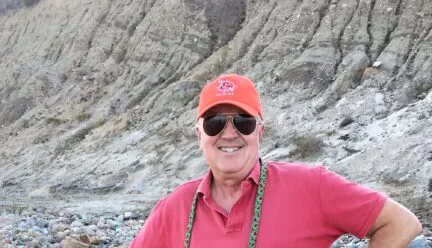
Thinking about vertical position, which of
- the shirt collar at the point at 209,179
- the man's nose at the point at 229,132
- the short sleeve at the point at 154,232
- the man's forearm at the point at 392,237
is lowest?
the man's forearm at the point at 392,237

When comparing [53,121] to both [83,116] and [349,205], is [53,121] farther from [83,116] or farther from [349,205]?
[349,205]

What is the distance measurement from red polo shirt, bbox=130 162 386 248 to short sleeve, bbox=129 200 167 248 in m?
0.07

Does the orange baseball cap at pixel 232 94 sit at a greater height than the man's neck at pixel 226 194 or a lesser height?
greater

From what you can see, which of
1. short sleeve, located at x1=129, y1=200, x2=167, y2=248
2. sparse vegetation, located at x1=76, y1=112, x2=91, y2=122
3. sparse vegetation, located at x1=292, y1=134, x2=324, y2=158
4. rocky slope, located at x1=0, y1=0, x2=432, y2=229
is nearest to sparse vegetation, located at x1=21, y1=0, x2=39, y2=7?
rocky slope, located at x1=0, y1=0, x2=432, y2=229

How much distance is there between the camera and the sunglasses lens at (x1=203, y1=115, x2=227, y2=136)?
2994 millimetres

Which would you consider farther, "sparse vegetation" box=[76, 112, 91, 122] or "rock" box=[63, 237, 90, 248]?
"sparse vegetation" box=[76, 112, 91, 122]

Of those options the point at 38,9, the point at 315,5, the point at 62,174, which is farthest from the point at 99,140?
the point at 38,9

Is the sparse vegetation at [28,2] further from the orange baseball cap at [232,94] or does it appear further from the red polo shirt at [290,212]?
the red polo shirt at [290,212]

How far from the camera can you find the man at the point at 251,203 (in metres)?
2.74

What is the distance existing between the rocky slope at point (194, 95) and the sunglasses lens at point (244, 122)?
6026 mm

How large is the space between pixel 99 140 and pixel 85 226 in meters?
8.23

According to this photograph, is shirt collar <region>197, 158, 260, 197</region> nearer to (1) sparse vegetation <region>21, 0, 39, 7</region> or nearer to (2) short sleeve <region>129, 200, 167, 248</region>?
(2) short sleeve <region>129, 200, 167, 248</region>

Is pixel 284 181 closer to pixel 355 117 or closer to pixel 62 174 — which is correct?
pixel 355 117

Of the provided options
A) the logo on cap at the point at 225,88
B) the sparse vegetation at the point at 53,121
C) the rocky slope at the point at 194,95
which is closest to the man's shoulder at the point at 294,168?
the logo on cap at the point at 225,88
